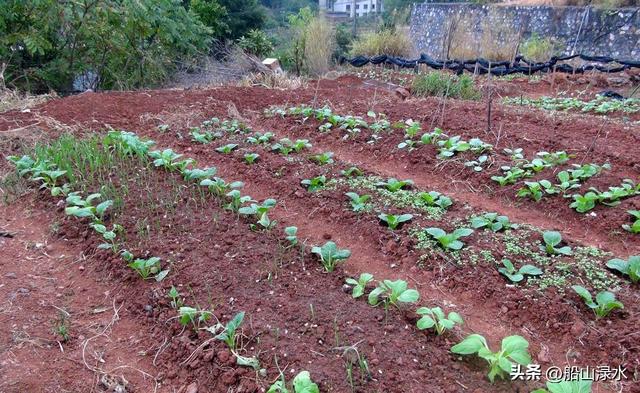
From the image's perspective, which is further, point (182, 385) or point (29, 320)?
point (29, 320)

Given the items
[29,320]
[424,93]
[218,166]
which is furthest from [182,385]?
[424,93]

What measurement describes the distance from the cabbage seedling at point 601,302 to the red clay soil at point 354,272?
0.06 meters

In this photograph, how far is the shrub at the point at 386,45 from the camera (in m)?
13.0

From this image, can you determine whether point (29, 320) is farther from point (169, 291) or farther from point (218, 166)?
point (218, 166)

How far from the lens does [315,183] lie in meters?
4.08

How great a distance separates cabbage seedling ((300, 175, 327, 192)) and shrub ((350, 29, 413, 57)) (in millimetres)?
→ 9637

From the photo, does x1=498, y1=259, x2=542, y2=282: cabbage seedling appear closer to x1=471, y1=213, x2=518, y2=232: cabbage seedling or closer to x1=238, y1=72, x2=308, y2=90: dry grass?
x1=471, y1=213, x2=518, y2=232: cabbage seedling

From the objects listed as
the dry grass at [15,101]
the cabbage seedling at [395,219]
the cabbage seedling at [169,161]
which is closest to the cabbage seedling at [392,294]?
the cabbage seedling at [395,219]

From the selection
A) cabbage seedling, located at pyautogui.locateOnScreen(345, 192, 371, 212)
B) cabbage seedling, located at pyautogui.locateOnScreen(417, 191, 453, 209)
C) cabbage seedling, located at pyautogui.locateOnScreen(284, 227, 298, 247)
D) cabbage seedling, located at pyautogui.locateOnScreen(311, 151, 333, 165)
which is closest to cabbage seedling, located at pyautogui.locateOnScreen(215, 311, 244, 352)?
cabbage seedling, located at pyautogui.locateOnScreen(284, 227, 298, 247)

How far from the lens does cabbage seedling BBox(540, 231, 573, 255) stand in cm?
304

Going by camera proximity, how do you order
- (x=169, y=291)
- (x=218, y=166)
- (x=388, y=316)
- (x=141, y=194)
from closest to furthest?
(x=388, y=316) → (x=169, y=291) → (x=141, y=194) → (x=218, y=166)

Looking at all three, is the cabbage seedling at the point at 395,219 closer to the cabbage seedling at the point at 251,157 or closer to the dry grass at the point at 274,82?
the cabbage seedling at the point at 251,157

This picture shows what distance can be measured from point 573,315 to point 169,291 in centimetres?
217

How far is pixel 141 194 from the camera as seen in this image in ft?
12.8
